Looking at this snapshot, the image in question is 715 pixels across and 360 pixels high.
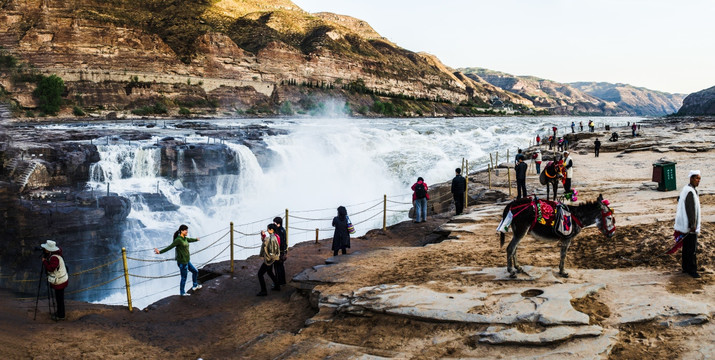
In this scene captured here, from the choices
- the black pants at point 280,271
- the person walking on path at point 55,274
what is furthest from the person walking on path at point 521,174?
the person walking on path at point 55,274

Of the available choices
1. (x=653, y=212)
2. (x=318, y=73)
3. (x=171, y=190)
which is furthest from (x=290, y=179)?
(x=318, y=73)

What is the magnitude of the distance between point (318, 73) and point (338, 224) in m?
95.3

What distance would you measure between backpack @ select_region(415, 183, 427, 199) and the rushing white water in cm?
180

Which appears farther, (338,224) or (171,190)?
(171,190)

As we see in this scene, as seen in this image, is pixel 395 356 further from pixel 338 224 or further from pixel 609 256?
pixel 338 224

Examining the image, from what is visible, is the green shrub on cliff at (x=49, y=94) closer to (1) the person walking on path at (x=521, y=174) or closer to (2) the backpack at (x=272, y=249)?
(2) the backpack at (x=272, y=249)

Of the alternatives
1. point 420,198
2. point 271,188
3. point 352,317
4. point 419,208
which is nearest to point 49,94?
point 271,188

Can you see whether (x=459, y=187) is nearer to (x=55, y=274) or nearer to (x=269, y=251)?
(x=269, y=251)

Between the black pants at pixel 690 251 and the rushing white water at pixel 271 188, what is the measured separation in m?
9.43

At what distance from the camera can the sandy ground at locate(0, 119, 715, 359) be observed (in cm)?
502

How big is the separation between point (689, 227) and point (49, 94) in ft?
197

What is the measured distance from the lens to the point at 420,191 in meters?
13.5

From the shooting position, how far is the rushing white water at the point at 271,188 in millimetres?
15336

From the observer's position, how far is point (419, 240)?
11773 millimetres
